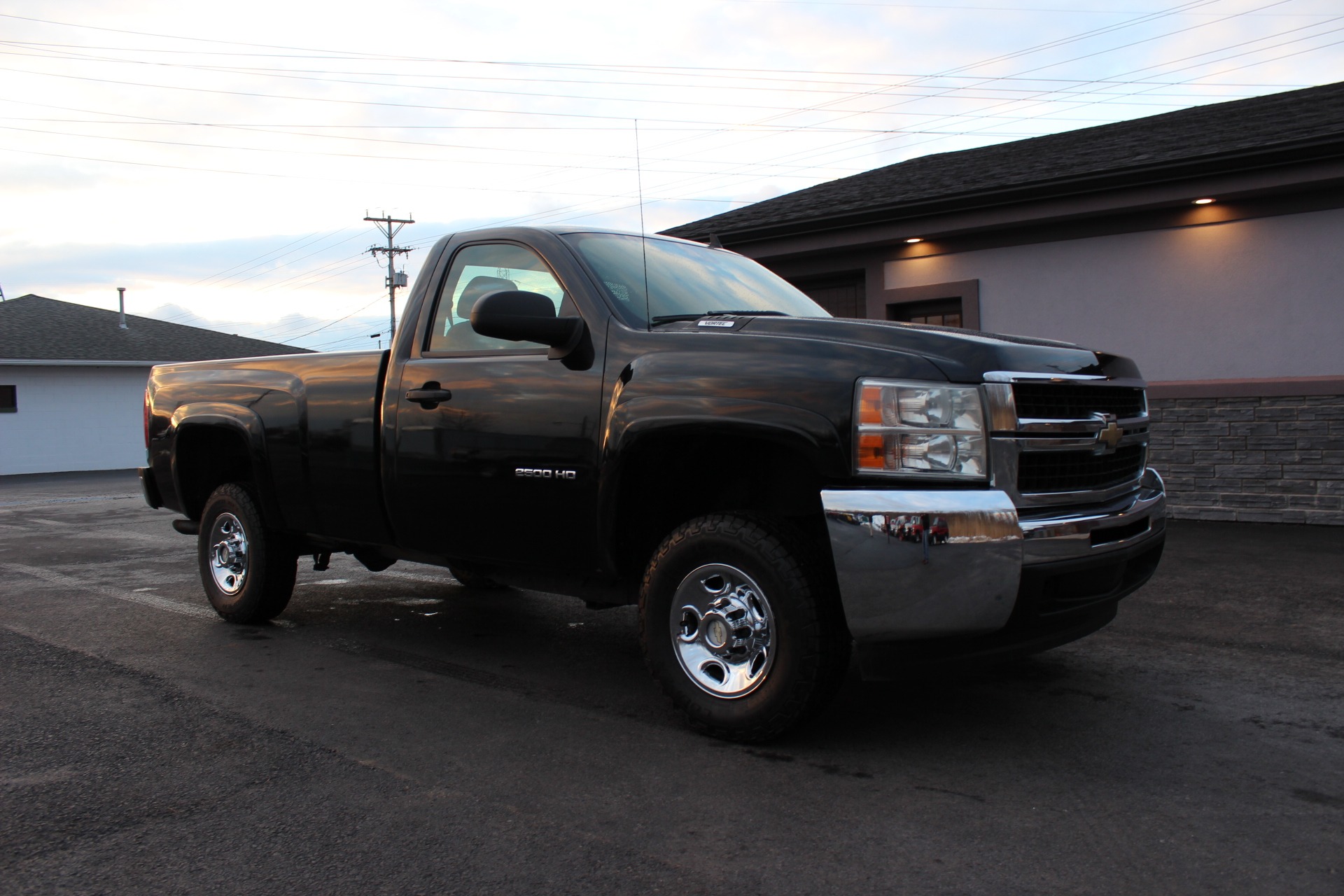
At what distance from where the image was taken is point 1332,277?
384 inches

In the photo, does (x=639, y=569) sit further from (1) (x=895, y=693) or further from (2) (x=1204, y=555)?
(2) (x=1204, y=555)

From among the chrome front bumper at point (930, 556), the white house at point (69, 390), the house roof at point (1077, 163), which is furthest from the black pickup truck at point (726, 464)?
the white house at point (69, 390)

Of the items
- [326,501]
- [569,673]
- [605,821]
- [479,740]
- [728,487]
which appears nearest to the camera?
[605,821]

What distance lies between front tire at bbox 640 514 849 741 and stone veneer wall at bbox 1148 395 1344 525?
7572 mm

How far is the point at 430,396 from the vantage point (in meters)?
4.90

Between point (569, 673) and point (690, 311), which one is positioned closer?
point (690, 311)

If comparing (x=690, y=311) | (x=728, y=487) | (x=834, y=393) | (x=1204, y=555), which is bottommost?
(x=1204, y=555)

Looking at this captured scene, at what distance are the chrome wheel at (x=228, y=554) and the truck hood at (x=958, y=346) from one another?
11.6ft

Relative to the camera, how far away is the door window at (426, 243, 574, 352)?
4.89m

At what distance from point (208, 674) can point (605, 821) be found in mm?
2691

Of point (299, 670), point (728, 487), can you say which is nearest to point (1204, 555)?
point (728, 487)

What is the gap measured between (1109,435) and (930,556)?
3.48 ft

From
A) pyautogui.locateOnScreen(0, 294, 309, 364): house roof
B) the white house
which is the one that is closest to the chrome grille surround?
the white house

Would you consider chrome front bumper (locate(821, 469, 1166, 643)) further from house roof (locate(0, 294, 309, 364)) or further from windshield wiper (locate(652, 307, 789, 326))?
house roof (locate(0, 294, 309, 364))
